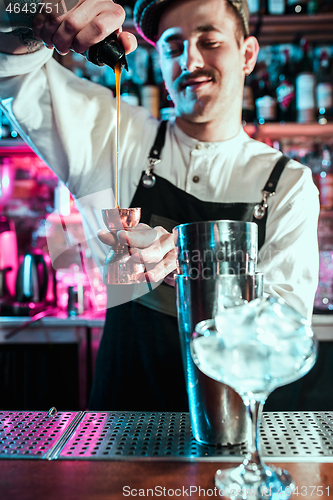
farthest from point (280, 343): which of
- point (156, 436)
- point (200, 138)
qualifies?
point (200, 138)

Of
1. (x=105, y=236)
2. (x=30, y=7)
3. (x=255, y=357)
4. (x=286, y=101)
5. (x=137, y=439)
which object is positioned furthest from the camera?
(x=286, y=101)

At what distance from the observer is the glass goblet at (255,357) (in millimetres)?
440

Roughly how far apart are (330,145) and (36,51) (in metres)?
2.02

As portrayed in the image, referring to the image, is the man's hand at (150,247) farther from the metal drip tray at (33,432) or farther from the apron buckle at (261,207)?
the apron buckle at (261,207)

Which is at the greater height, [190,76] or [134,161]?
[190,76]

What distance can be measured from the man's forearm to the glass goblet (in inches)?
39.9

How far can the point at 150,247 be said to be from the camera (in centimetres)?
82

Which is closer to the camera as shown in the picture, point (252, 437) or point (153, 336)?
point (252, 437)

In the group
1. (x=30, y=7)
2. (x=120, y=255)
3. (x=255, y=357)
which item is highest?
(x=30, y=7)

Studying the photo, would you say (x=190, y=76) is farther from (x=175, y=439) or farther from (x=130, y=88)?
(x=130, y=88)

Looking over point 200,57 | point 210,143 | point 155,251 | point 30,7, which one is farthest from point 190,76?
point 155,251

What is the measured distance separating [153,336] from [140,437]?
627mm

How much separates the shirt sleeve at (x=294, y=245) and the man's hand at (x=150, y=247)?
40 cm

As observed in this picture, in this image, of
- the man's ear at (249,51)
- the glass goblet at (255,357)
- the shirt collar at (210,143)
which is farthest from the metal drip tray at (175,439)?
the man's ear at (249,51)
